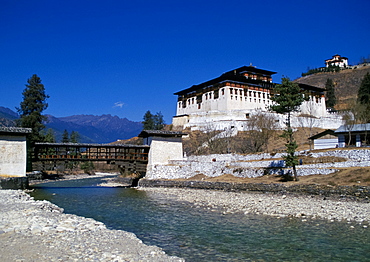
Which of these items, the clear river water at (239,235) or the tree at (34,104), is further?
the tree at (34,104)

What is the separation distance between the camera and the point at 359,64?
141750 mm

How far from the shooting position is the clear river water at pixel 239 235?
1055 centimetres

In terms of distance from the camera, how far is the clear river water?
34.6 feet

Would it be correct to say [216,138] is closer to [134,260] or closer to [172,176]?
[172,176]

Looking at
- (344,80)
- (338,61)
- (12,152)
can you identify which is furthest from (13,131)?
(338,61)

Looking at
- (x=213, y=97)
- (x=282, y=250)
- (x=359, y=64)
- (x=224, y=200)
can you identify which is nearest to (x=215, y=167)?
(x=224, y=200)

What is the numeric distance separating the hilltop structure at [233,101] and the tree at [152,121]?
528cm

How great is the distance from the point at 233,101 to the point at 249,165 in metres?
35.0

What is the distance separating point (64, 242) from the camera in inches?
412

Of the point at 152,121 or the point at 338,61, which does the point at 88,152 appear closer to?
the point at 152,121

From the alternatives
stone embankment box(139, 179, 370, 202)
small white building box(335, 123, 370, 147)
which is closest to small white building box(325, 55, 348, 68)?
small white building box(335, 123, 370, 147)

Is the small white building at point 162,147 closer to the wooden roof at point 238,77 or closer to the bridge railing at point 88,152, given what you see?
the bridge railing at point 88,152

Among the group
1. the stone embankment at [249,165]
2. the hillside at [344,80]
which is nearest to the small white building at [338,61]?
the hillside at [344,80]

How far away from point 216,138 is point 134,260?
46.3 m
